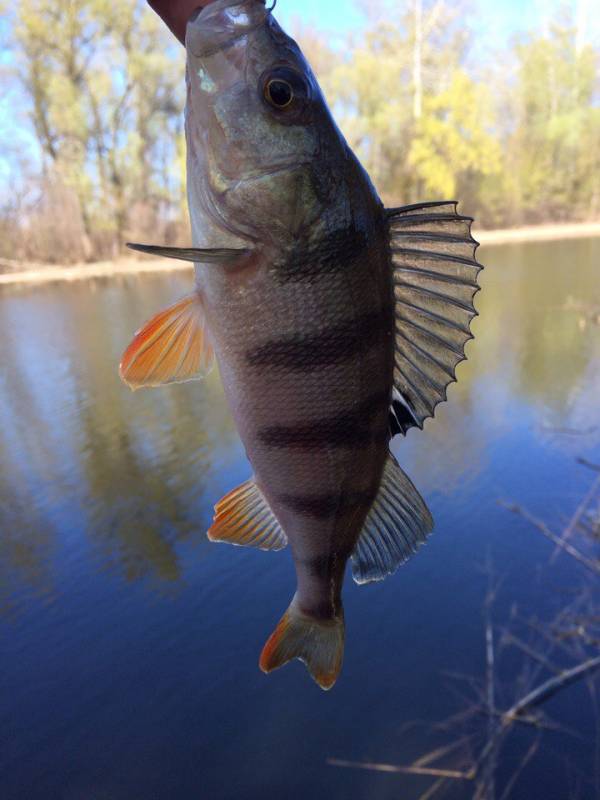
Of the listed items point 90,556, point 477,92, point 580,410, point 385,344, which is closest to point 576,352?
point 580,410

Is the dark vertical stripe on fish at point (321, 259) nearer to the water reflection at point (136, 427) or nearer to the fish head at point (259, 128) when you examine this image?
the fish head at point (259, 128)

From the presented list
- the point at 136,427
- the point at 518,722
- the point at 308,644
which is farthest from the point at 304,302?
the point at 136,427

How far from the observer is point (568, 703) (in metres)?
4.54

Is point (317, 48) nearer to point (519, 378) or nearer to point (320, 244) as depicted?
point (519, 378)

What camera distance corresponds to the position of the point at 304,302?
112 centimetres

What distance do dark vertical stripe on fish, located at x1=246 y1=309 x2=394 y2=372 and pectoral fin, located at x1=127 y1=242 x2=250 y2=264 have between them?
0.58ft

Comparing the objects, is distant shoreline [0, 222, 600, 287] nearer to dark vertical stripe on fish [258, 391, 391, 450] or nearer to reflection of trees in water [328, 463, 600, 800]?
reflection of trees in water [328, 463, 600, 800]

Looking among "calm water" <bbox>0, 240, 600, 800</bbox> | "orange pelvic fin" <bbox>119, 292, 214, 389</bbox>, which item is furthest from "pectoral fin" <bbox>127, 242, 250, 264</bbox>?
"calm water" <bbox>0, 240, 600, 800</bbox>

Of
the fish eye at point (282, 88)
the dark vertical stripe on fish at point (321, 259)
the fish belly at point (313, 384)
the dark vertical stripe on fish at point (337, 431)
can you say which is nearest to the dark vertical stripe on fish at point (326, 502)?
the fish belly at point (313, 384)

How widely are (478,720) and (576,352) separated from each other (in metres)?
8.44

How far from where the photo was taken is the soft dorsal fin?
47.8 inches

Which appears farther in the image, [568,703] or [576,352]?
[576,352]

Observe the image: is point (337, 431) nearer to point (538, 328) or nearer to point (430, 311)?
point (430, 311)

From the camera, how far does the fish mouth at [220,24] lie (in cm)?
108
